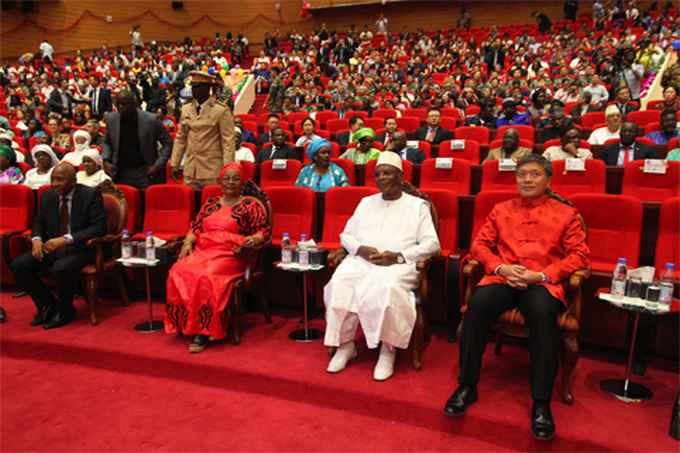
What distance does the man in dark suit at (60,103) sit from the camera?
9.69 meters

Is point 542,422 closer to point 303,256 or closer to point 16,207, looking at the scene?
point 303,256

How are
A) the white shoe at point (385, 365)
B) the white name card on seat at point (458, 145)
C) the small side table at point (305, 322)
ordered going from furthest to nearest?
the white name card on seat at point (458, 145)
the small side table at point (305, 322)
the white shoe at point (385, 365)

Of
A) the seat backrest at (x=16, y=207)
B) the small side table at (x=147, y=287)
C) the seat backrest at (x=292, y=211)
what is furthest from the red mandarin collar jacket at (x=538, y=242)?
the seat backrest at (x=16, y=207)

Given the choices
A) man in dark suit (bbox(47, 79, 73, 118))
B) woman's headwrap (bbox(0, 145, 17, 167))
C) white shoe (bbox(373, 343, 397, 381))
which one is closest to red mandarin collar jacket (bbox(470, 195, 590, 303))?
white shoe (bbox(373, 343, 397, 381))

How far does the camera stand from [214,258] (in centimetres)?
307

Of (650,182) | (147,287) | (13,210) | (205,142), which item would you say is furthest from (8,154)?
(650,182)

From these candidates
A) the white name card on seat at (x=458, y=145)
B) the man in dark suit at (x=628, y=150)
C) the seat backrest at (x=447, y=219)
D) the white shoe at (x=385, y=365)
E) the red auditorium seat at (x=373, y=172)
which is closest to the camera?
the white shoe at (x=385, y=365)

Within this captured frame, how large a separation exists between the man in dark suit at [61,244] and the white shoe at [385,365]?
2018 mm

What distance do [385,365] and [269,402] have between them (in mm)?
579

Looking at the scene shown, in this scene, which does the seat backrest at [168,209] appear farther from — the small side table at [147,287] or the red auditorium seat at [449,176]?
the red auditorium seat at [449,176]

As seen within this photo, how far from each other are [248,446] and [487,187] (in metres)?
2.79

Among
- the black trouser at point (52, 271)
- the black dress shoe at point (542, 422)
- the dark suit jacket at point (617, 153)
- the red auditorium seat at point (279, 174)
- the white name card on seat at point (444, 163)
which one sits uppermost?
the dark suit jacket at point (617, 153)

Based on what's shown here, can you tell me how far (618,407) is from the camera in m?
2.23

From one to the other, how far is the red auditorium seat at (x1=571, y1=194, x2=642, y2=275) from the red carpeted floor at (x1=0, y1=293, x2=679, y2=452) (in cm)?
57
